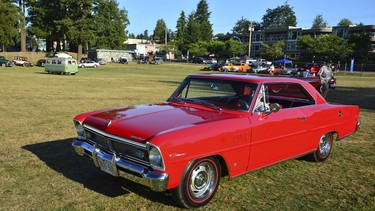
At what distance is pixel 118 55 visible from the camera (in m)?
82.0

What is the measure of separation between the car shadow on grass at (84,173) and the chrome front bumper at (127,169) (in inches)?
20.3

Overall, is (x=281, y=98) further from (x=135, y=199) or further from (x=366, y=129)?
(x=366, y=129)

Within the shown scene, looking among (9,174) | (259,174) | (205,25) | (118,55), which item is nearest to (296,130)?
(259,174)

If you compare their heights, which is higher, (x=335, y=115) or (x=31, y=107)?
(x=335, y=115)

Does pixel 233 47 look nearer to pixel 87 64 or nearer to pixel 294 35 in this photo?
pixel 294 35

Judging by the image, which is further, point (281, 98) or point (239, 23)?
point (239, 23)

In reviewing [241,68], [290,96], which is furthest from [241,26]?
[290,96]

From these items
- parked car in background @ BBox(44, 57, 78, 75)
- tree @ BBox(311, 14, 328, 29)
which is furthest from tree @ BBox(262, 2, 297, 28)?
parked car in background @ BBox(44, 57, 78, 75)

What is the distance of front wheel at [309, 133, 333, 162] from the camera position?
18.3ft

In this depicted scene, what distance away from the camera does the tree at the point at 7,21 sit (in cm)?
5866

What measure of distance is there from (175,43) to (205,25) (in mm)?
16918

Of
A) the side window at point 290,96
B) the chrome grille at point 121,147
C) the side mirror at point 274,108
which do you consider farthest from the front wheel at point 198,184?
the side window at point 290,96

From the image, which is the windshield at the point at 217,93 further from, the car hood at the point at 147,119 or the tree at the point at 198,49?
the tree at the point at 198,49

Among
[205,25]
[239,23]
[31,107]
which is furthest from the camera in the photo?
[239,23]
